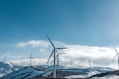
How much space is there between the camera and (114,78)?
450 feet

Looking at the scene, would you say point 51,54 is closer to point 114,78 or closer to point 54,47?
point 54,47

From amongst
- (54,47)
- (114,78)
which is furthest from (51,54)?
(114,78)

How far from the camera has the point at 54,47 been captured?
123m

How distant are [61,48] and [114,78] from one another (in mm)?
39631

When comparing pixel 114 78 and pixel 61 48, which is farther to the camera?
pixel 114 78

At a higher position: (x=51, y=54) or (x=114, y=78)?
(x=51, y=54)

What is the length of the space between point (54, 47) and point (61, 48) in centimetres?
405

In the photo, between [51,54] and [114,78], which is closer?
[51,54]

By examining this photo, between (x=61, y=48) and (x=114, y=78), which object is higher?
(x=61, y=48)

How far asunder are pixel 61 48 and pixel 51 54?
6554 millimetres

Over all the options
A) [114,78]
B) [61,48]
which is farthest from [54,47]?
[114,78]

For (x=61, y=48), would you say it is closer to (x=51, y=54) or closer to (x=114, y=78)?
(x=51, y=54)

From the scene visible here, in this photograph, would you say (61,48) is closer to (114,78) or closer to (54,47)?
(54,47)

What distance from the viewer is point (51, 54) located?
403 feet
